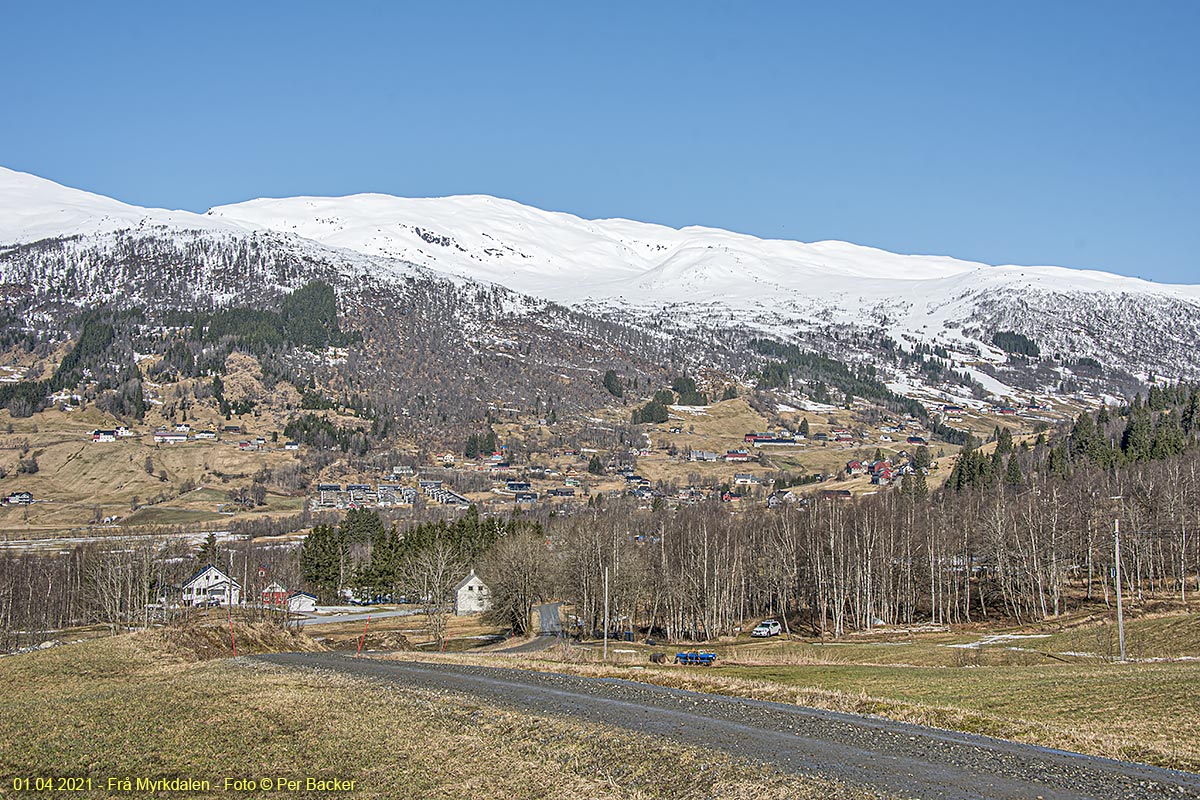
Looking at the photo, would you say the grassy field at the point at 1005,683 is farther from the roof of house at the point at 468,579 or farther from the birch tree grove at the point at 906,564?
the roof of house at the point at 468,579

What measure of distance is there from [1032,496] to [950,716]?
3425 inches

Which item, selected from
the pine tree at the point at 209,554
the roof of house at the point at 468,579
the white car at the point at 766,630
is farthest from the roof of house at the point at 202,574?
the white car at the point at 766,630

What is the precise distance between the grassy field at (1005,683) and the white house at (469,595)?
6503 cm

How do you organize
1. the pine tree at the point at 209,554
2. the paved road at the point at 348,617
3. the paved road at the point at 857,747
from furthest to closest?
the pine tree at the point at 209,554 → the paved road at the point at 348,617 → the paved road at the point at 857,747

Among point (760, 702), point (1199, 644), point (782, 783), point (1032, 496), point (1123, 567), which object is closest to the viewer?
point (782, 783)

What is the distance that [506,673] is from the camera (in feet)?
149

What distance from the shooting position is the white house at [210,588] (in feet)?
462

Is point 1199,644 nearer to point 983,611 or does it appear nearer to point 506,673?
point 506,673

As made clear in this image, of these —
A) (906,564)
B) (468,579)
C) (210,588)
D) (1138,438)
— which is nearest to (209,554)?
(210,588)

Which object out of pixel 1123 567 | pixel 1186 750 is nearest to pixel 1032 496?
pixel 1123 567

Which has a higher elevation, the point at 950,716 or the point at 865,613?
the point at 950,716

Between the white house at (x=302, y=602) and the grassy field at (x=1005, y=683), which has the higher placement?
the grassy field at (x=1005, y=683)

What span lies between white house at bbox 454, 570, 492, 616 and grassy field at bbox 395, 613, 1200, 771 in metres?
65.0

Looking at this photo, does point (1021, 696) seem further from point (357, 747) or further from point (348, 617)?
point (348, 617)
